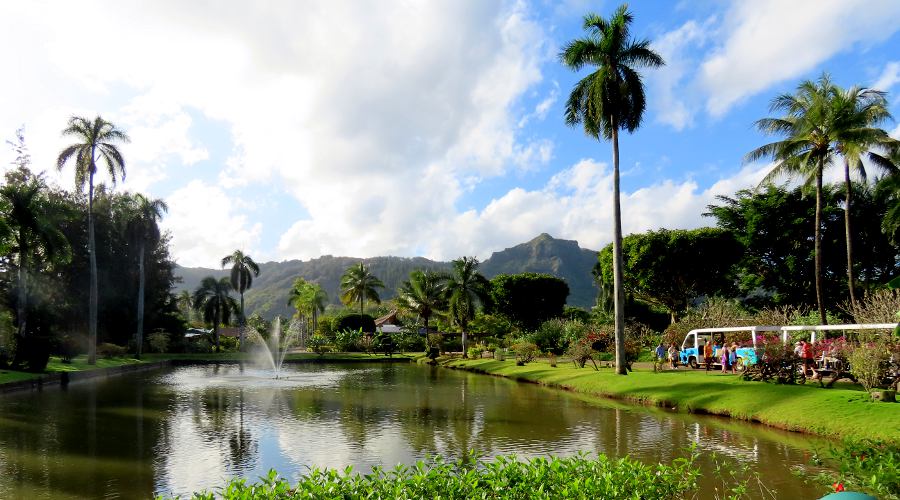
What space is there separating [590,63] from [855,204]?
30522mm

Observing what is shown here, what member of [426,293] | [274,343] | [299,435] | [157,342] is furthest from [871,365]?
[274,343]

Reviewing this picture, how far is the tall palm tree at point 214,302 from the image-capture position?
84106mm

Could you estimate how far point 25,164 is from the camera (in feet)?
164

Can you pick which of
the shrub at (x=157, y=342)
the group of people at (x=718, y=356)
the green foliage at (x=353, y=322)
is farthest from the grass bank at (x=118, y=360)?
the group of people at (x=718, y=356)

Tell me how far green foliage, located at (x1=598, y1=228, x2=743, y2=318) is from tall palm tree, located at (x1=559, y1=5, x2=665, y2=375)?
22.3 m

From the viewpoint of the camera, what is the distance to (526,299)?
71438mm

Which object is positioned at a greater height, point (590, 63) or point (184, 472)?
point (590, 63)

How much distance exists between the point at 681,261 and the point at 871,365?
110 feet

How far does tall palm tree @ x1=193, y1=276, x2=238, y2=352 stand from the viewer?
276 feet

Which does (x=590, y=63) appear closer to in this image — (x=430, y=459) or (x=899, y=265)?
(x=430, y=459)

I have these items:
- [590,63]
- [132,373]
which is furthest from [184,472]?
[132,373]

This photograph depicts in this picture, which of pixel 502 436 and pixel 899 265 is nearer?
pixel 502 436

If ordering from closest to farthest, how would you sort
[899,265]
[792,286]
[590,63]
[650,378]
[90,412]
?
[90,412] < [650,378] < [590,63] < [899,265] < [792,286]

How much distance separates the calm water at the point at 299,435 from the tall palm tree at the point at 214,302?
57921mm
